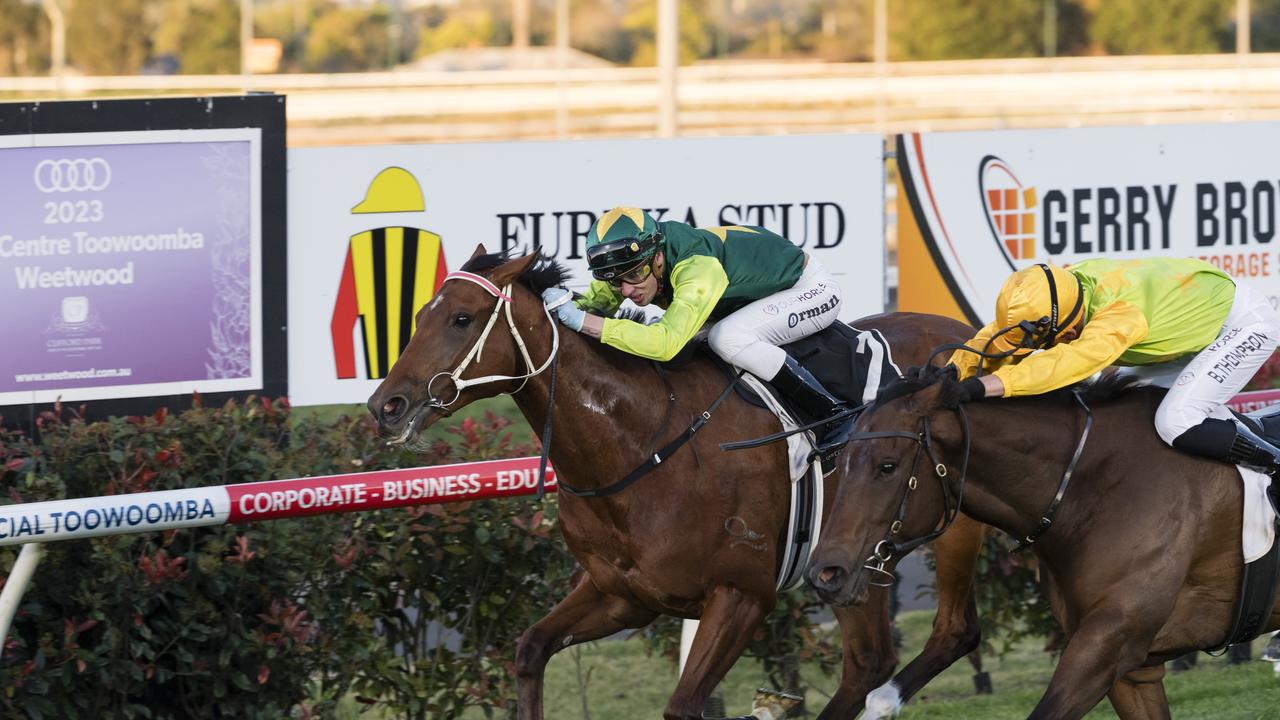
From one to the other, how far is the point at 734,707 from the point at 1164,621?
2.80 metres

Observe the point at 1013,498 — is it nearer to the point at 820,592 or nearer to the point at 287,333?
the point at 820,592

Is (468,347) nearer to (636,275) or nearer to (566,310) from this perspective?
(566,310)

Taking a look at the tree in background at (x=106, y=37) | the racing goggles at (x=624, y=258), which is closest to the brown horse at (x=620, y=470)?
the racing goggles at (x=624, y=258)

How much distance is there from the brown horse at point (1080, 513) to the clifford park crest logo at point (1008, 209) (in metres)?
2.78

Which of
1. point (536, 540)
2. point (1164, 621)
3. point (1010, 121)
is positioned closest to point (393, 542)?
point (536, 540)

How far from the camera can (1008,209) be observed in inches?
291

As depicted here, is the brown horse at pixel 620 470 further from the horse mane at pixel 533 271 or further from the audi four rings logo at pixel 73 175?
the audi four rings logo at pixel 73 175

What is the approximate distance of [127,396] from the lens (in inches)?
227

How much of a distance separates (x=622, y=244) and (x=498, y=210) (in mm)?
1817

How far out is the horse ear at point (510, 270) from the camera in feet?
15.7

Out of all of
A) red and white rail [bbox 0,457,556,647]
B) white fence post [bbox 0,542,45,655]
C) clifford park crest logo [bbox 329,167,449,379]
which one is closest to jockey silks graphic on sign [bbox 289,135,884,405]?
clifford park crest logo [bbox 329,167,449,379]

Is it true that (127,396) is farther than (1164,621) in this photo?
Yes

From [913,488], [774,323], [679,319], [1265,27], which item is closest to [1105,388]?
[913,488]

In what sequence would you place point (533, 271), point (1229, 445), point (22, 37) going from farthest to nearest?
point (22, 37)
point (533, 271)
point (1229, 445)
